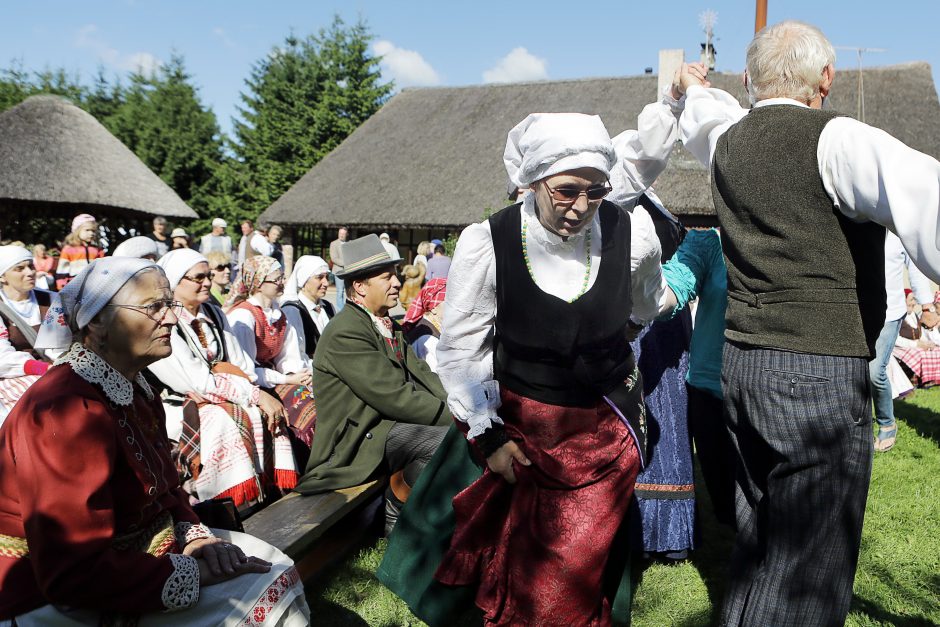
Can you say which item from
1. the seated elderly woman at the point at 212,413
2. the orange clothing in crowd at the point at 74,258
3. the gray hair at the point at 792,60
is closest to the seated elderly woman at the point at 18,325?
the seated elderly woman at the point at 212,413

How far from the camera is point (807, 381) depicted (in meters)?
1.91

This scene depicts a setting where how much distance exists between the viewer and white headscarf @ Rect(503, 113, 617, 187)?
1993 millimetres

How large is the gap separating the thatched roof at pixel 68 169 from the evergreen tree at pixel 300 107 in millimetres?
8201

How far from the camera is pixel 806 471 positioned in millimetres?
1946

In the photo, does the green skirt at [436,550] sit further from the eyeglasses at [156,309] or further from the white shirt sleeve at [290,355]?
the white shirt sleeve at [290,355]

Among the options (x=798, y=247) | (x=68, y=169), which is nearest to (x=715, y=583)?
(x=798, y=247)

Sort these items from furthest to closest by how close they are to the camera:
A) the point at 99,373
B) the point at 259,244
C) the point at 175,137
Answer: the point at 175,137 → the point at 259,244 → the point at 99,373

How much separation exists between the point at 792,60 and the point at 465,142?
66.5 feet

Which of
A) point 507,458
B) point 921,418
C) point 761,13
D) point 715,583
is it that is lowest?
point 921,418

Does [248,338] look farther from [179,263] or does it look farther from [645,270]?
[645,270]

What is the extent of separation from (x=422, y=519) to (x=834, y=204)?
5.78ft

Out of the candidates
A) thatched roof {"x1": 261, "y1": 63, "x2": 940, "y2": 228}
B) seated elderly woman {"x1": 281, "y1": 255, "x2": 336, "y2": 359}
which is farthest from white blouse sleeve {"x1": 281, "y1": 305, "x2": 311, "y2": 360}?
thatched roof {"x1": 261, "y1": 63, "x2": 940, "y2": 228}

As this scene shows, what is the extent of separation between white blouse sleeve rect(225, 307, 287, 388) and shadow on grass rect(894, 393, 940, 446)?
517cm

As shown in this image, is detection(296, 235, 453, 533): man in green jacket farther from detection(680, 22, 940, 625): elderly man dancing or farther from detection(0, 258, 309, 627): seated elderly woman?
detection(680, 22, 940, 625): elderly man dancing
